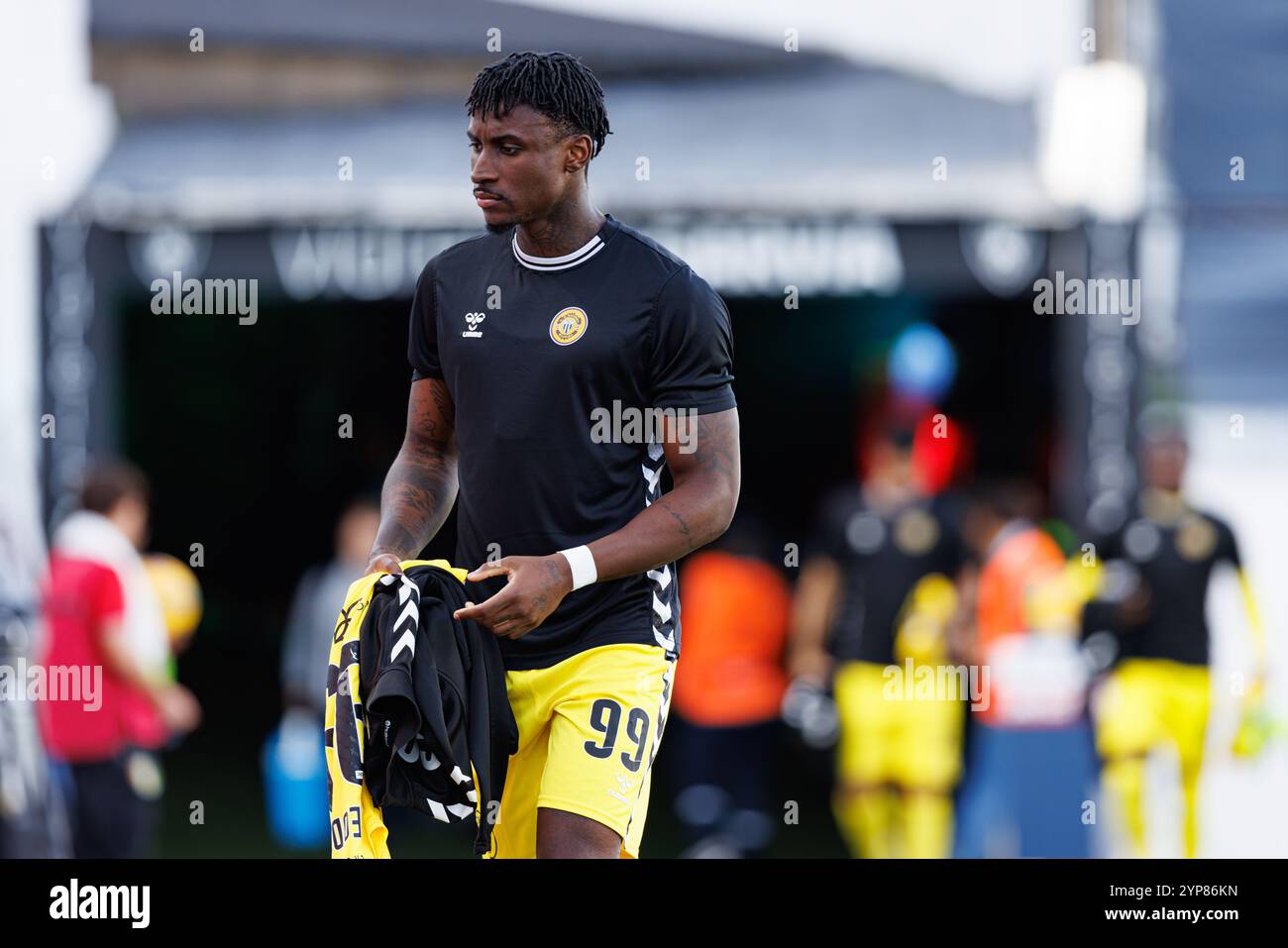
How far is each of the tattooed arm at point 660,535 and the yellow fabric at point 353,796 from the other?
193 mm

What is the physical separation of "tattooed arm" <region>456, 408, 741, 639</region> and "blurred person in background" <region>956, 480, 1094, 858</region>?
4835 mm

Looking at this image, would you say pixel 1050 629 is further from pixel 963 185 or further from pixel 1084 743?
pixel 963 185

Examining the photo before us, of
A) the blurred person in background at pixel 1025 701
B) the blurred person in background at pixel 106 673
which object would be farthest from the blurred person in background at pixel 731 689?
the blurred person in background at pixel 106 673

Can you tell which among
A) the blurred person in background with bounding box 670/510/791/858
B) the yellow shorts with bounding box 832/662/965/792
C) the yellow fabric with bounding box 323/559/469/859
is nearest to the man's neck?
the yellow fabric with bounding box 323/559/469/859

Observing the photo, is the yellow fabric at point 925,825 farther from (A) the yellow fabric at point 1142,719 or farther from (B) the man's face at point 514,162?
(B) the man's face at point 514,162

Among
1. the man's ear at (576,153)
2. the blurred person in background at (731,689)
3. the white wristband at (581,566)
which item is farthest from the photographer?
the blurred person in background at (731,689)

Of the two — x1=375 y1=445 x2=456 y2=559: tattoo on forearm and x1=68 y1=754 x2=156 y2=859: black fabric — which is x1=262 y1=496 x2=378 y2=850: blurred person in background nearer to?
x1=68 y1=754 x2=156 y2=859: black fabric

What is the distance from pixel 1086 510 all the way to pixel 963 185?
1.66 meters

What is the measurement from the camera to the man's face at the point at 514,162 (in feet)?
11.3

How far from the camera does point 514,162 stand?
11.4 feet

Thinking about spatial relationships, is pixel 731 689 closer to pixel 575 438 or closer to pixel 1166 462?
pixel 1166 462

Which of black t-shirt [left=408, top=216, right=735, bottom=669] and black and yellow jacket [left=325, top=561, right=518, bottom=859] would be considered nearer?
black and yellow jacket [left=325, top=561, right=518, bottom=859]

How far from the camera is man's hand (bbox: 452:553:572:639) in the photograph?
131 inches

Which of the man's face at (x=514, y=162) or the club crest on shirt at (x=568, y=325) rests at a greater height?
the man's face at (x=514, y=162)
